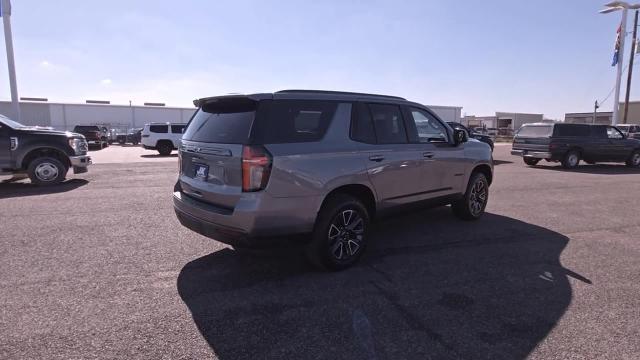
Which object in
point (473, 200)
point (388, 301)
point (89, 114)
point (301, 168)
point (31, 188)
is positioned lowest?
point (388, 301)

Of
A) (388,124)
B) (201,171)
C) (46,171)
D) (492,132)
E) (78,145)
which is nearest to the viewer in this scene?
(201,171)

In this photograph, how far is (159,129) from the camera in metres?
23.3

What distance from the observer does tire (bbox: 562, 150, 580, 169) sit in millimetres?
15828

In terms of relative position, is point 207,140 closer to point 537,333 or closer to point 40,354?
point 40,354

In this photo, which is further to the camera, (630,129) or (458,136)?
(630,129)

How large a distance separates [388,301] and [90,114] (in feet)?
171

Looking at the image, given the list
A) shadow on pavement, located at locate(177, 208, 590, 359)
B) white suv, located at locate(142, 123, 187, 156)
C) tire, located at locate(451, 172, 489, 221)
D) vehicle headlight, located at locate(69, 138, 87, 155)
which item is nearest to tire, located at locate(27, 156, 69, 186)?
vehicle headlight, located at locate(69, 138, 87, 155)

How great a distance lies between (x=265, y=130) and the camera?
377cm

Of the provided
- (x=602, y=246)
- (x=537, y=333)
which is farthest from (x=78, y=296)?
(x=602, y=246)

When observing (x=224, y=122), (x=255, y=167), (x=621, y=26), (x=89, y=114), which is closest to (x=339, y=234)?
(x=255, y=167)

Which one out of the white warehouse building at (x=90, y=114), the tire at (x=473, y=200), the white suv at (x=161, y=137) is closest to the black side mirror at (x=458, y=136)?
the tire at (x=473, y=200)

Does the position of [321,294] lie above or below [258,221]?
below

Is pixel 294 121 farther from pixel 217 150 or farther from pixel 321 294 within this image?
pixel 321 294

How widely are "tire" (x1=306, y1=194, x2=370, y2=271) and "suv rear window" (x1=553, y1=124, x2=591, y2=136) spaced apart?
14.4 m
